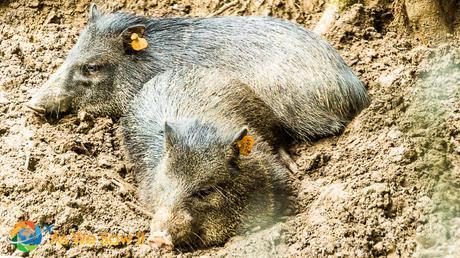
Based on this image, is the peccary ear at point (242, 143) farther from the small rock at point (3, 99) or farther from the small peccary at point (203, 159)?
the small rock at point (3, 99)

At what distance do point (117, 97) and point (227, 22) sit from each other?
121cm

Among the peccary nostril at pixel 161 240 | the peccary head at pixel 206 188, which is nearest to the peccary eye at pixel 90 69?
the peccary head at pixel 206 188

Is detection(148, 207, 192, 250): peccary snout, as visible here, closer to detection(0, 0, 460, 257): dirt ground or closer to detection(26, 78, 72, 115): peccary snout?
detection(0, 0, 460, 257): dirt ground

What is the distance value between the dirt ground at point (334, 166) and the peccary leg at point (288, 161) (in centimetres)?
5

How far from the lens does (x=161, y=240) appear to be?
14.6 ft

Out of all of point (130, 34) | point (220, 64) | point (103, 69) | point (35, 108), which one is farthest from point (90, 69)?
point (220, 64)

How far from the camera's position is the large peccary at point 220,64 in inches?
227

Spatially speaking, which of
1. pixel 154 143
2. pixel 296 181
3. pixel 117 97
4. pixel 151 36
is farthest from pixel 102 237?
pixel 151 36

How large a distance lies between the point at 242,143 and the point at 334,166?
0.79 m

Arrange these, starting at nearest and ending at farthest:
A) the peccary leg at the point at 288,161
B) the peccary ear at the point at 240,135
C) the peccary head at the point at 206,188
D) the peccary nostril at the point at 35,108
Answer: the peccary head at the point at 206,188 < the peccary ear at the point at 240,135 < the peccary leg at the point at 288,161 < the peccary nostril at the point at 35,108


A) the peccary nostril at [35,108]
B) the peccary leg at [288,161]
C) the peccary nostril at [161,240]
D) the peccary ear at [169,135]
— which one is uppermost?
the peccary ear at [169,135]

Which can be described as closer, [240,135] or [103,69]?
[240,135]

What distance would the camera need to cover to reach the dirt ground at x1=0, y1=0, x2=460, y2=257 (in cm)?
423

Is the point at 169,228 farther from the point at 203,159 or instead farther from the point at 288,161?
the point at 288,161
